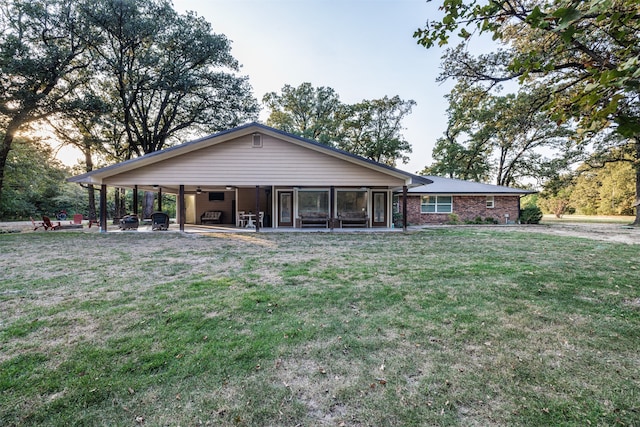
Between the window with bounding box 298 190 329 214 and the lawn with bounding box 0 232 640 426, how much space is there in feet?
30.7

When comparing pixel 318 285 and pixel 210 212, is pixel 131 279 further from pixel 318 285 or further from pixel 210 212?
pixel 210 212

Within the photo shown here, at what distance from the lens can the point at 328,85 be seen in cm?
2706

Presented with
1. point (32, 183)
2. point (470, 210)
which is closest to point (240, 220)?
point (32, 183)

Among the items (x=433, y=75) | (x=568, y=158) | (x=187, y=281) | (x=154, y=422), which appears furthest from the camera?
(x=568, y=158)

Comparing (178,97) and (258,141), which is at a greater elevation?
(178,97)

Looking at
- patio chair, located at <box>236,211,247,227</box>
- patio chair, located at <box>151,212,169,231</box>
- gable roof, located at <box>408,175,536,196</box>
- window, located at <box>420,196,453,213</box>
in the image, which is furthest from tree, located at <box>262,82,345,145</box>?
patio chair, located at <box>151,212,169,231</box>

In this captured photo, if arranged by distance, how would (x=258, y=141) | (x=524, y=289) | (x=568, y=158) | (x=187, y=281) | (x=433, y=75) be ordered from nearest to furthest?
(x=524, y=289), (x=187, y=281), (x=433, y=75), (x=258, y=141), (x=568, y=158)

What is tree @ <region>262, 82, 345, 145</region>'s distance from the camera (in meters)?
26.6

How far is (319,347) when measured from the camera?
8.95ft

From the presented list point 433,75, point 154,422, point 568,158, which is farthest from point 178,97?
point 568,158

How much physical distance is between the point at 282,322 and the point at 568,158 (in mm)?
29421

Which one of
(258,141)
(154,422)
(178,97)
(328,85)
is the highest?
(328,85)

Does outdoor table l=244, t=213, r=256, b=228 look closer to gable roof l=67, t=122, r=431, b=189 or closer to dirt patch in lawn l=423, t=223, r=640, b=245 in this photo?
gable roof l=67, t=122, r=431, b=189

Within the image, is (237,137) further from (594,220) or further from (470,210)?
(594,220)
